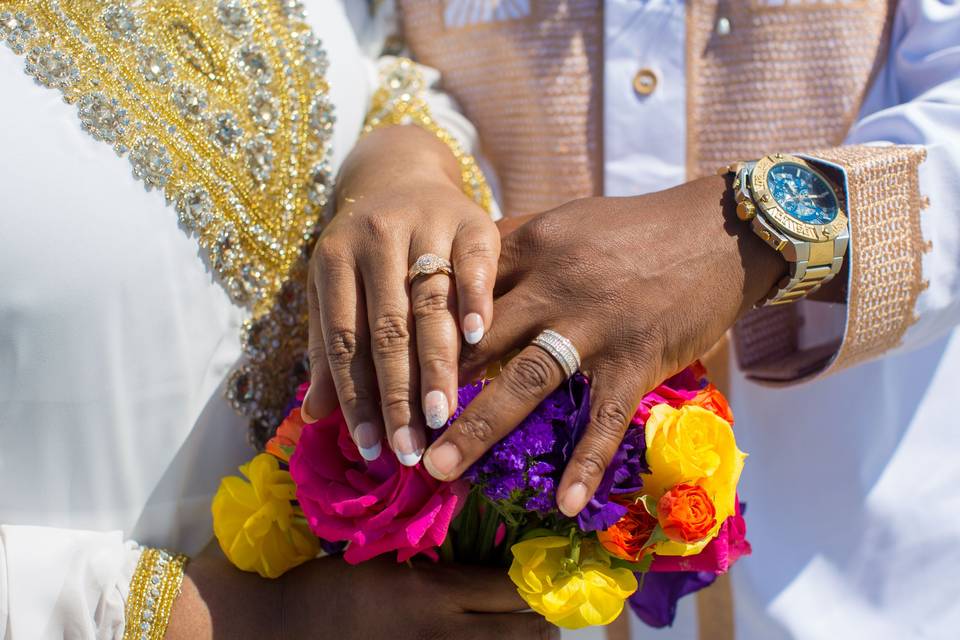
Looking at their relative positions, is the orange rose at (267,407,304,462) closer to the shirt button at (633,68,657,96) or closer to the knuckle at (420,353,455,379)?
the knuckle at (420,353,455,379)

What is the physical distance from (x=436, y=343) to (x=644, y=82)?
625mm

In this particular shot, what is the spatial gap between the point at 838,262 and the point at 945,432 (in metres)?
0.46

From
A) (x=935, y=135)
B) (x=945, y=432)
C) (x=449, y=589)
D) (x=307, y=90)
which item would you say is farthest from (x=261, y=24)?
(x=945, y=432)

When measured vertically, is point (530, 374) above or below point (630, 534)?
above

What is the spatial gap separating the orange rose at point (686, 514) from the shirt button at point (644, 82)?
0.67m

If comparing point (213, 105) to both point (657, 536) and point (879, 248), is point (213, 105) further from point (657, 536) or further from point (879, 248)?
point (879, 248)

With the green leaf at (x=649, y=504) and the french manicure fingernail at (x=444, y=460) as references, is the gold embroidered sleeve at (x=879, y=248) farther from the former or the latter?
the french manicure fingernail at (x=444, y=460)

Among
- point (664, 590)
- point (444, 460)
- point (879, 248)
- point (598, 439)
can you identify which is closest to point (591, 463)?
point (598, 439)

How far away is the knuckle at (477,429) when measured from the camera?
71 cm

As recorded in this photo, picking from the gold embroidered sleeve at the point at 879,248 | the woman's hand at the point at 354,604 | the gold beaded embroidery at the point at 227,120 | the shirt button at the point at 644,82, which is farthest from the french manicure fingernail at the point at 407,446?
the shirt button at the point at 644,82

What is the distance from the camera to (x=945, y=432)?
1.16 meters

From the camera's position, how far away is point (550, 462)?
0.72 metres

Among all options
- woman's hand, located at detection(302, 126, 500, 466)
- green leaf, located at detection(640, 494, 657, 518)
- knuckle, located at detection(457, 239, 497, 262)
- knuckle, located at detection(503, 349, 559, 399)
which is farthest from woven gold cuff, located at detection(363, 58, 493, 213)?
green leaf, located at detection(640, 494, 657, 518)

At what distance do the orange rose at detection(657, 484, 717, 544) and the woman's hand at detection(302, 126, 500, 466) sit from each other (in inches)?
8.5
